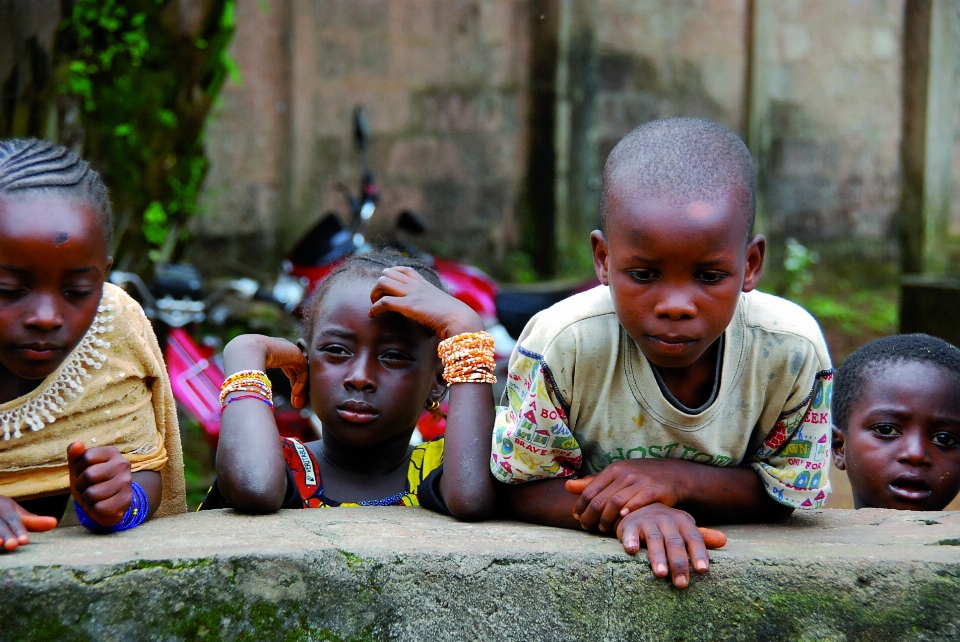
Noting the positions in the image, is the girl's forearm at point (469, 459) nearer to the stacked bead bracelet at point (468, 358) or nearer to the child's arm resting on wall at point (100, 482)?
the stacked bead bracelet at point (468, 358)

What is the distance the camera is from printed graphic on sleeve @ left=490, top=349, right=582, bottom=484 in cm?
212

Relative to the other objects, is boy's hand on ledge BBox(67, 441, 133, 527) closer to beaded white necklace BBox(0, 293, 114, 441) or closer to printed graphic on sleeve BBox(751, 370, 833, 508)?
beaded white necklace BBox(0, 293, 114, 441)

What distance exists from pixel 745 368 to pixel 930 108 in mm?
7421

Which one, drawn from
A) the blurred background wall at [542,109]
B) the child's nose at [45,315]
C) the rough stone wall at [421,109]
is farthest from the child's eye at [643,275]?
the rough stone wall at [421,109]

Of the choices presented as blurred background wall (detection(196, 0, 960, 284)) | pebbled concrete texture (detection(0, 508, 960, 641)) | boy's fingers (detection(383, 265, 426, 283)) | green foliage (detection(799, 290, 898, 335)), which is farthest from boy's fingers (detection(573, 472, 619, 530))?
green foliage (detection(799, 290, 898, 335))

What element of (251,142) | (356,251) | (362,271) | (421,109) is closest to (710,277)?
(362,271)

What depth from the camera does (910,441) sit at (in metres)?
2.92

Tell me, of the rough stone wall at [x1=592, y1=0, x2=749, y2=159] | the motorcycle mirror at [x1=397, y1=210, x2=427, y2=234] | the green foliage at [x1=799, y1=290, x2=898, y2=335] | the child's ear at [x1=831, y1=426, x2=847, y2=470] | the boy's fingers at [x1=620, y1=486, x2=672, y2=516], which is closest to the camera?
the boy's fingers at [x1=620, y1=486, x2=672, y2=516]

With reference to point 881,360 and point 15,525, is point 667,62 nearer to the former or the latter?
point 881,360

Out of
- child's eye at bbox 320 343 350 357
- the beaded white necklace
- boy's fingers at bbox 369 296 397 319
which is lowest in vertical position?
child's eye at bbox 320 343 350 357

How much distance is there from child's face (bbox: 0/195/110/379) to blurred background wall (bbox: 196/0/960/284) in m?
4.83

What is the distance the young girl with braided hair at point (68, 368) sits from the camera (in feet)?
6.36

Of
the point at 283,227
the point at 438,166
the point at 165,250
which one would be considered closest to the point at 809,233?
the point at 438,166

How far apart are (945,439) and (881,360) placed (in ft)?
0.94
